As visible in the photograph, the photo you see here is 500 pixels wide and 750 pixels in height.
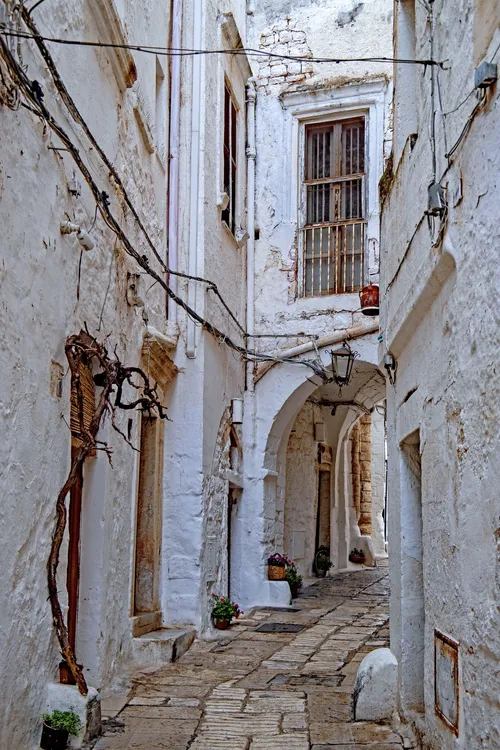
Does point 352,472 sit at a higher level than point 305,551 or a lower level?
higher

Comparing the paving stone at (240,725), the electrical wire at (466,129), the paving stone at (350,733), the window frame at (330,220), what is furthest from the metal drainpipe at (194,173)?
the electrical wire at (466,129)

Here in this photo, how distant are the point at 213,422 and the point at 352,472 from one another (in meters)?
9.07

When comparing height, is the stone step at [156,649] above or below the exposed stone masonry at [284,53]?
below

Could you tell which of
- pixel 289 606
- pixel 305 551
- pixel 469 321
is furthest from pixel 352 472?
pixel 469 321

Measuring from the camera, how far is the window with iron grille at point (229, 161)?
34.6ft

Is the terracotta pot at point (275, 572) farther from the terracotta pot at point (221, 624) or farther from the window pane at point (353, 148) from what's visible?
the window pane at point (353, 148)

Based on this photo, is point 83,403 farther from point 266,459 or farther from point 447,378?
point 266,459

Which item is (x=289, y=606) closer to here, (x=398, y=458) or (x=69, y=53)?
(x=398, y=458)

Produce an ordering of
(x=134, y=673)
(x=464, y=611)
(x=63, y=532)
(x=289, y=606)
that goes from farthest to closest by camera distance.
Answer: (x=289, y=606), (x=134, y=673), (x=63, y=532), (x=464, y=611)

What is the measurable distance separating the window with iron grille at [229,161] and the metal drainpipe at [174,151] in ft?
4.64

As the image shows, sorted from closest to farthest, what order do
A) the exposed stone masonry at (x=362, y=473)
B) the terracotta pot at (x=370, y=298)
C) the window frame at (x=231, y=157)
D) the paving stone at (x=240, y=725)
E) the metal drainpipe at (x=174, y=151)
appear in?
1. the paving stone at (x=240, y=725)
2. the terracotta pot at (x=370, y=298)
3. the metal drainpipe at (x=174, y=151)
4. the window frame at (x=231, y=157)
5. the exposed stone masonry at (x=362, y=473)

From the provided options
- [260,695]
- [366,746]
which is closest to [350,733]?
[366,746]

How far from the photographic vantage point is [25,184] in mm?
4215

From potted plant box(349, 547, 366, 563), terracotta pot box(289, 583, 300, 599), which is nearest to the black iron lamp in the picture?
terracotta pot box(289, 583, 300, 599)
